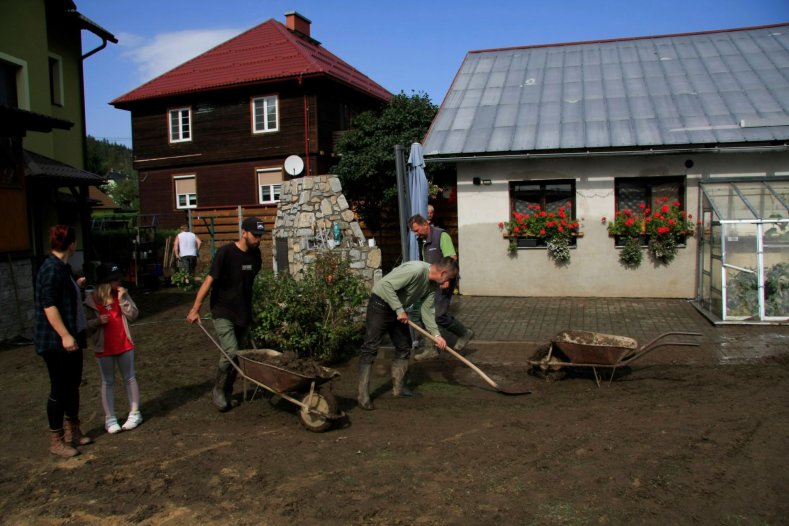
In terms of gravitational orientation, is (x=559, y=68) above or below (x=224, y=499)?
above

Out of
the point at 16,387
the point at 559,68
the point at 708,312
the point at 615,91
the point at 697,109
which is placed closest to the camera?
the point at 16,387

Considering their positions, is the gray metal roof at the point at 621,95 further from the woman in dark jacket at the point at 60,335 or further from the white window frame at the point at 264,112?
the woman in dark jacket at the point at 60,335

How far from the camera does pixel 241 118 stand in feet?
81.9

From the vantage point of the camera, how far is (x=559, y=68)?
1650 centimetres

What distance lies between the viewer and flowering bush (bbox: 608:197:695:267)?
12.6m

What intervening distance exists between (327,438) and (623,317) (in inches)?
282

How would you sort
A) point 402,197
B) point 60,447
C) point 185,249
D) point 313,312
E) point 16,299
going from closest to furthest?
1. point 60,447
2. point 313,312
3. point 402,197
4. point 16,299
5. point 185,249

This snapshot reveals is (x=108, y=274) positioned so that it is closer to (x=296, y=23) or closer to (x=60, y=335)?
(x=60, y=335)

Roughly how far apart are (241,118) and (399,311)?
20.5 metres

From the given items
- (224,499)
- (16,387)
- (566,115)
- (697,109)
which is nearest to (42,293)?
(224,499)

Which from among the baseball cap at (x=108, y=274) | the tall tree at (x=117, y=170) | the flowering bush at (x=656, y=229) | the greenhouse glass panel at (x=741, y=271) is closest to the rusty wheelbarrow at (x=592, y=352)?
the greenhouse glass panel at (x=741, y=271)

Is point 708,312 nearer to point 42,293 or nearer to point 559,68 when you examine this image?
point 559,68

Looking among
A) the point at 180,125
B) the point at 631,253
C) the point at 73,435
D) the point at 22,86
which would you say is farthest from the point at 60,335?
the point at 180,125

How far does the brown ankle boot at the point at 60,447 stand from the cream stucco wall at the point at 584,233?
32.2 feet
